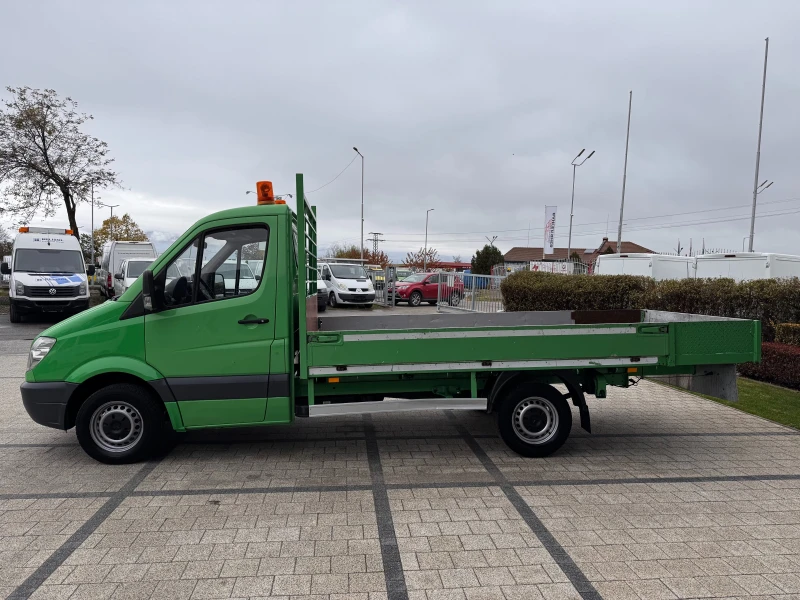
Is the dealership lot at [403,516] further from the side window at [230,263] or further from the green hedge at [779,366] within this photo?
the green hedge at [779,366]

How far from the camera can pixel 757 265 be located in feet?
52.5

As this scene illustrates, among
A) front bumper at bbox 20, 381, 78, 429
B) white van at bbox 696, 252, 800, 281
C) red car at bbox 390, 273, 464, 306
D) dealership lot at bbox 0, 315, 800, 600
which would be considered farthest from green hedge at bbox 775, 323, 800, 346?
red car at bbox 390, 273, 464, 306

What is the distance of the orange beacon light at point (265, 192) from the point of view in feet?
18.5

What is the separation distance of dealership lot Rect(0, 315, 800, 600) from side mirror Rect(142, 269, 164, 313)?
4.95 ft

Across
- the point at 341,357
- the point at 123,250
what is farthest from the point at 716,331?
the point at 123,250

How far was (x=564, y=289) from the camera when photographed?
15.2 m

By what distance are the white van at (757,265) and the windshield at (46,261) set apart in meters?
19.5

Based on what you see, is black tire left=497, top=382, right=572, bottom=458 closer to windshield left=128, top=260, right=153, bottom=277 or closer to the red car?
windshield left=128, top=260, right=153, bottom=277

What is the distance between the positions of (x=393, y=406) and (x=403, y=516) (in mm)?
1267

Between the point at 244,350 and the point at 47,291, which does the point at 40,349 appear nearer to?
the point at 244,350

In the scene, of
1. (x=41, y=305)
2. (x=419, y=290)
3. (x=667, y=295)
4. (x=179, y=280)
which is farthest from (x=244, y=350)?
(x=419, y=290)

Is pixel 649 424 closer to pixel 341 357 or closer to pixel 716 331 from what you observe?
pixel 716 331

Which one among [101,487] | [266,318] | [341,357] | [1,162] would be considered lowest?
[101,487]

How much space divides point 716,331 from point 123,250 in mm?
24909
